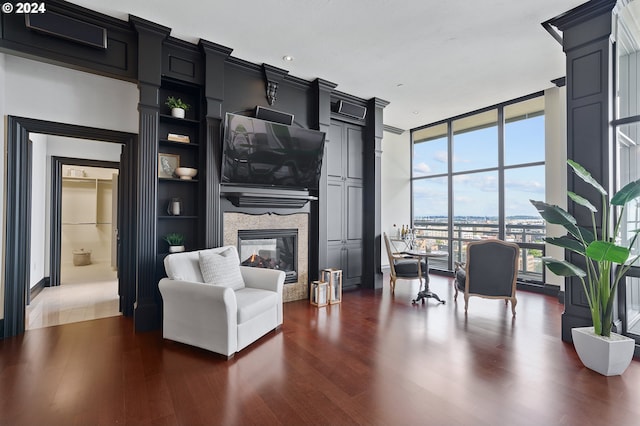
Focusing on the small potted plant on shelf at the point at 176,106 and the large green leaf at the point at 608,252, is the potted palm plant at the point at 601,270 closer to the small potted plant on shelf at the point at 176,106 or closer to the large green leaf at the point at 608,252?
the large green leaf at the point at 608,252

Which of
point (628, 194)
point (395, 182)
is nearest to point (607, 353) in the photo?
point (628, 194)

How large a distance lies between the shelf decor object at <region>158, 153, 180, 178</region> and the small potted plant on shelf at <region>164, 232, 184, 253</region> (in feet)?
2.35

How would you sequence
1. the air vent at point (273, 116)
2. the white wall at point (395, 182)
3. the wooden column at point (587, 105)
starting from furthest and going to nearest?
1. the white wall at point (395, 182)
2. the air vent at point (273, 116)
3. the wooden column at point (587, 105)

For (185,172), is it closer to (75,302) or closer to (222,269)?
(222,269)

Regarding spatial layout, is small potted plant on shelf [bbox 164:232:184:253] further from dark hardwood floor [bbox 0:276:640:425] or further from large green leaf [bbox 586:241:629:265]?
large green leaf [bbox 586:241:629:265]

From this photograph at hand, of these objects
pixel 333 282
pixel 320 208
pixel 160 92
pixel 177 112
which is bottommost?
pixel 333 282

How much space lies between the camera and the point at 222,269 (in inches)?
125

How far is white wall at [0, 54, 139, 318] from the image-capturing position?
3.07m

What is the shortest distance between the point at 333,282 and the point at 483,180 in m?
3.74

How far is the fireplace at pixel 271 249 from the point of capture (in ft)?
13.6

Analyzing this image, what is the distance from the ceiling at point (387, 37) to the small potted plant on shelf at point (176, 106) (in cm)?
69

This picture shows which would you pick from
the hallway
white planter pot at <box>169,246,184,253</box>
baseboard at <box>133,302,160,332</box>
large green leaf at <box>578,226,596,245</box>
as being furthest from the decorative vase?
large green leaf at <box>578,226,596,245</box>

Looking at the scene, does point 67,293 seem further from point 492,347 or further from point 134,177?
point 492,347

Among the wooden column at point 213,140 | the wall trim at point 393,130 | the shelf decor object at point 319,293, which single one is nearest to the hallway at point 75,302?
the wooden column at point 213,140
